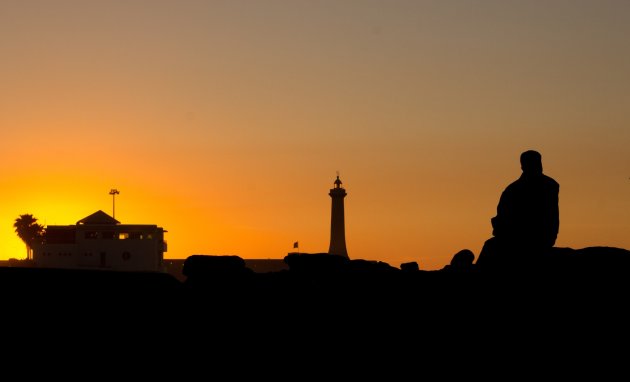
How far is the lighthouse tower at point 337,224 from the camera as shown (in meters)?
148

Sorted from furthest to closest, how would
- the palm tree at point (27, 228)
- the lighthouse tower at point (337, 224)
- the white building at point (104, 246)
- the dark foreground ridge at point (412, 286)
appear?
the palm tree at point (27, 228) → the lighthouse tower at point (337, 224) → the white building at point (104, 246) → the dark foreground ridge at point (412, 286)

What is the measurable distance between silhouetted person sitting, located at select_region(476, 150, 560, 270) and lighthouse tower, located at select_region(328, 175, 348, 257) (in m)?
116

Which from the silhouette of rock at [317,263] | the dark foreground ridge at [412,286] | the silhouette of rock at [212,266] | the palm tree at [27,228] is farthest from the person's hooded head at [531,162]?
the palm tree at [27,228]

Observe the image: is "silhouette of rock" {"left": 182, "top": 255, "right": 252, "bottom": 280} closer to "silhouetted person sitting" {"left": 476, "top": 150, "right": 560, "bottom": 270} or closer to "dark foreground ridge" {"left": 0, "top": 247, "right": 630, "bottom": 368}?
"dark foreground ridge" {"left": 0, "top": 247, "right": 630, "bottom": 368}

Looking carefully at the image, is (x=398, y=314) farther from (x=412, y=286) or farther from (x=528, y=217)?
(x=528, y=217)

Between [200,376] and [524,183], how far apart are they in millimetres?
8916

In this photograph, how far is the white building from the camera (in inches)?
5394

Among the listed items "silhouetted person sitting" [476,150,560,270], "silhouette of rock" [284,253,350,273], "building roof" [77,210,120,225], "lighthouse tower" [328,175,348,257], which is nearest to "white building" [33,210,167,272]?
"building roof" [77,210,120,225]

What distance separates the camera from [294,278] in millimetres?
25703

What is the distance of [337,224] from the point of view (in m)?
154

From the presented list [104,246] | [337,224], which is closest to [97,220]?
[104,246]

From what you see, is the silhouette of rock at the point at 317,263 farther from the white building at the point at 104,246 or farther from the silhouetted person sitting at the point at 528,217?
the white building at the point at 104,246

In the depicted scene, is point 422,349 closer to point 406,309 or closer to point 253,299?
point 406,309

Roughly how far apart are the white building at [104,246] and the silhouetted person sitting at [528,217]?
4413 inches
